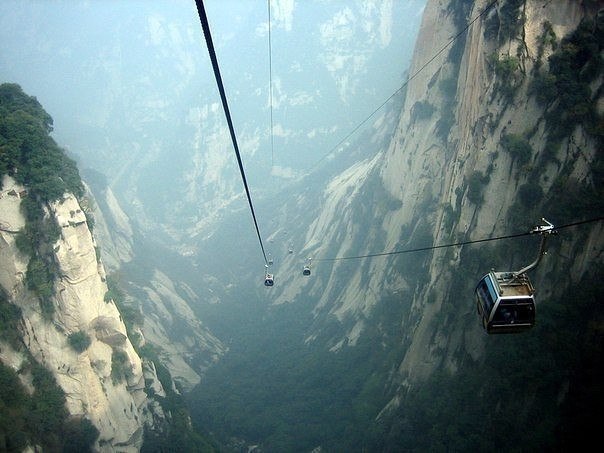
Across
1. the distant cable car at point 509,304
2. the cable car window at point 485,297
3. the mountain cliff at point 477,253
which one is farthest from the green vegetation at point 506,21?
the cable car window at point 485,297

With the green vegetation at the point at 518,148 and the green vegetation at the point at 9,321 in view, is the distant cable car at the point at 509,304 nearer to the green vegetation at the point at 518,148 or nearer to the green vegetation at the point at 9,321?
the green vegetation at the point at 518,148

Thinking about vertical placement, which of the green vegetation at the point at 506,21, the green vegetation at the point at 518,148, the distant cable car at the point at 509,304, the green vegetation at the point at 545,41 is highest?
the green vegetation at the point at 506,21

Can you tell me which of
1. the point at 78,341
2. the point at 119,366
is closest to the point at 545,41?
the point at 78,341

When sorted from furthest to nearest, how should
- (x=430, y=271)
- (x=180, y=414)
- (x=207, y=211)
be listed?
(x=207, y=211) < (x=180, y=414) < (x=430, y=271)

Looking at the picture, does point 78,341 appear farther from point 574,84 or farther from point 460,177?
point 574,84

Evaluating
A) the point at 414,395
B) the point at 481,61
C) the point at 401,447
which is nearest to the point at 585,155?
the point at 481,61

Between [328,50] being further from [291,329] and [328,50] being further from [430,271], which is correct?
[430,271]
